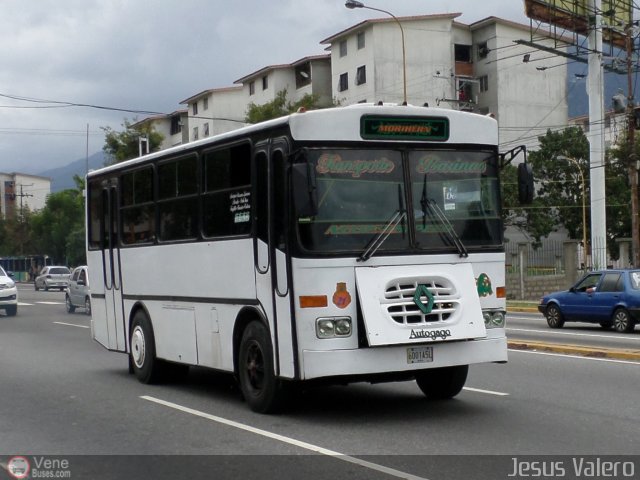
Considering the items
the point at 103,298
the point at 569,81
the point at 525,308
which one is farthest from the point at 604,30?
the point at 103,298

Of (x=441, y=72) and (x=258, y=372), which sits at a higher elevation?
(x=441, y=72)

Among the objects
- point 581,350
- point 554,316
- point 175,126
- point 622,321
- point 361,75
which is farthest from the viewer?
point 175,126

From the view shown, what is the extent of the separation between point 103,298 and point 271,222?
232 inches

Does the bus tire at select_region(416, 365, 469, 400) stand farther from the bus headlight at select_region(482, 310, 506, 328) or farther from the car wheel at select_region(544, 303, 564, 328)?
the car wheel at select_region(544, 303, 564, 328)

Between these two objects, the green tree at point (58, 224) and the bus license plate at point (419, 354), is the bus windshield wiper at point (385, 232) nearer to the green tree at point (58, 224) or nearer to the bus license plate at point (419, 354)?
the bus license plate at point (419, 354)

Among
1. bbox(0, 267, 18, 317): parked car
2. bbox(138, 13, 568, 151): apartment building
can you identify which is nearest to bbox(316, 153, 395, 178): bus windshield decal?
bbox(0, 267, 18, 317): parked car

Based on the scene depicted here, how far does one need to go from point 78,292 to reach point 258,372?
24.3m

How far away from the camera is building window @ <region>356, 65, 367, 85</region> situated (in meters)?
64.1

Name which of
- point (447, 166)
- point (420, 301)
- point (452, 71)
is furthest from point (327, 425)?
point (452, 71)

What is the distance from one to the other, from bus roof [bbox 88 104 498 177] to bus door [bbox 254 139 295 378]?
241mm

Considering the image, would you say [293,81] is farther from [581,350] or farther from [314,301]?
[314,301]

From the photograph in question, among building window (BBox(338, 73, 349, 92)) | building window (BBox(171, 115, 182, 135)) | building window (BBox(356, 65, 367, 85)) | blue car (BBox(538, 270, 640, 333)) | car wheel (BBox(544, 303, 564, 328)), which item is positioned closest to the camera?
blue car (BBox(538, 270, 640, 333))

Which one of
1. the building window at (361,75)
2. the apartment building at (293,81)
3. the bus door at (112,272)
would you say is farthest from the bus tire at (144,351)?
the apartment building at (293,81)

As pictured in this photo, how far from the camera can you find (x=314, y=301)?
31.1 feet
